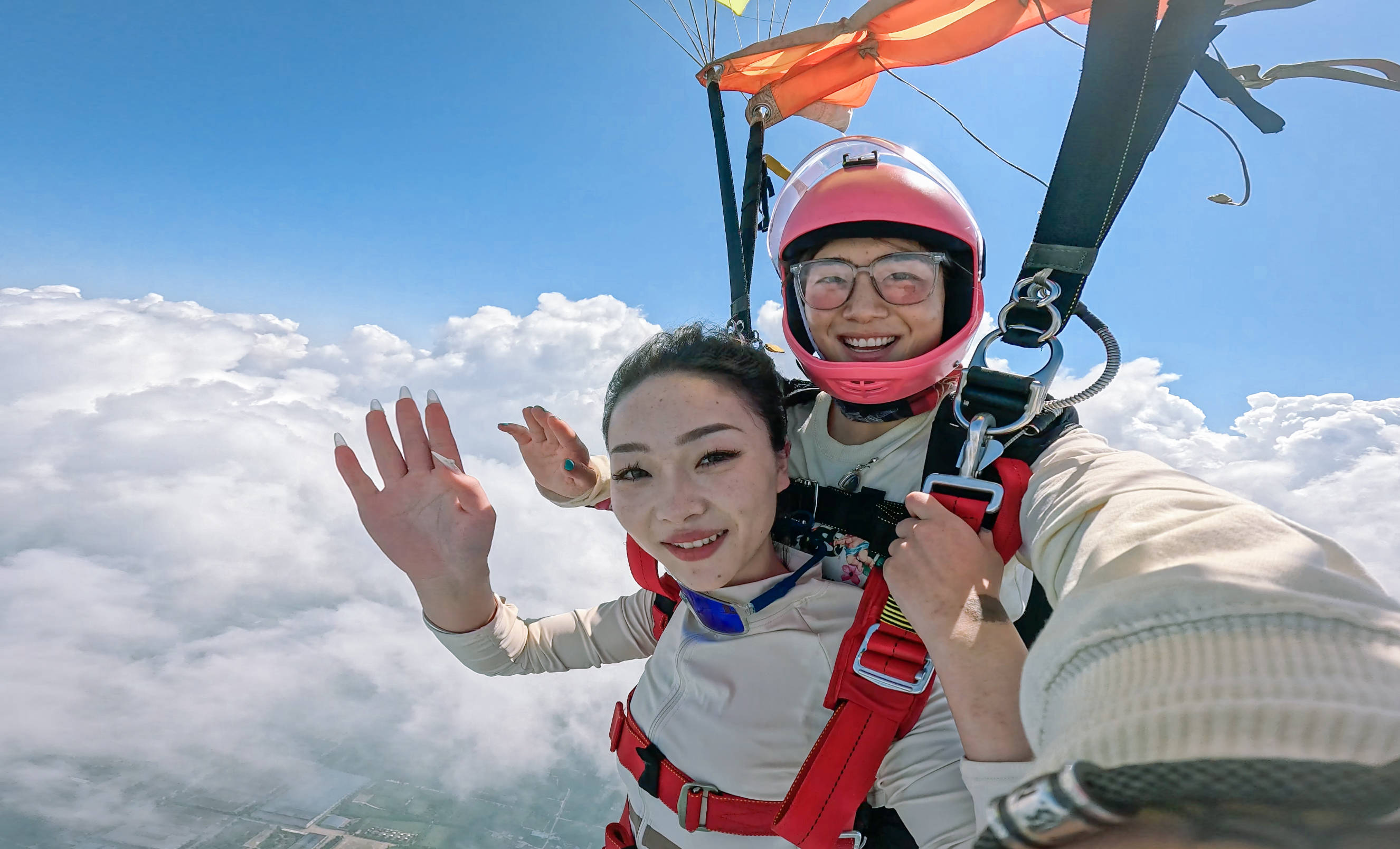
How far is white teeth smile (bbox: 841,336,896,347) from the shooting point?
198 cm

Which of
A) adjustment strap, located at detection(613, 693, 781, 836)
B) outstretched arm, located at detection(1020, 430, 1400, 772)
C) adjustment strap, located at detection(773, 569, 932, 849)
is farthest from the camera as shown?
adjustment strap, located at detection(613, 693, 781, 836)

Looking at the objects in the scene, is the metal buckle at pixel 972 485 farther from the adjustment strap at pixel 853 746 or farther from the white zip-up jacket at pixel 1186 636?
the adjustment strap at pixel 853 746

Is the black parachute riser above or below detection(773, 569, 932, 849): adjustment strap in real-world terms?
above

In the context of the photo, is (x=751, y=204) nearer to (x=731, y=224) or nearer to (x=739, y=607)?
(x=731, y=224)

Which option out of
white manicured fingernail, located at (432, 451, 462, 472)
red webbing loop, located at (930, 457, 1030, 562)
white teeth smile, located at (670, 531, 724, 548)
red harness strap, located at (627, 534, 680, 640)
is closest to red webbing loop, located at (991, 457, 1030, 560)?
red webbing loop, located at (930, 457, 1030, 562)

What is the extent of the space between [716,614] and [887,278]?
1196mm

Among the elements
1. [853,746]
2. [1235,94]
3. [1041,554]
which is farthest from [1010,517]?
[1235,94]

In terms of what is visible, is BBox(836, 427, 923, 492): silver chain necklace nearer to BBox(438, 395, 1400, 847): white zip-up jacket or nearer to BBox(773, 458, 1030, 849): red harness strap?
BBox(773, 458, 1030, 849): red harness strap

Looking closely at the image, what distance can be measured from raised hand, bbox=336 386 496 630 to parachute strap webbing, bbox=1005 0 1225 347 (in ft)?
6.11

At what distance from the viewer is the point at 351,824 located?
218 ft

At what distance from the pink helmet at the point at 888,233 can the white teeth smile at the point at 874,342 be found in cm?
13

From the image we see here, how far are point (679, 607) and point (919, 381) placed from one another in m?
1.14

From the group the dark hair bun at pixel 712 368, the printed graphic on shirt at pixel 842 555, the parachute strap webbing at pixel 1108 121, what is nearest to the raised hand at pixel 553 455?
the dark hair bun at pixel 712 368

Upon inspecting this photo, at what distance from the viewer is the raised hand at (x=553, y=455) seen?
102 inches
